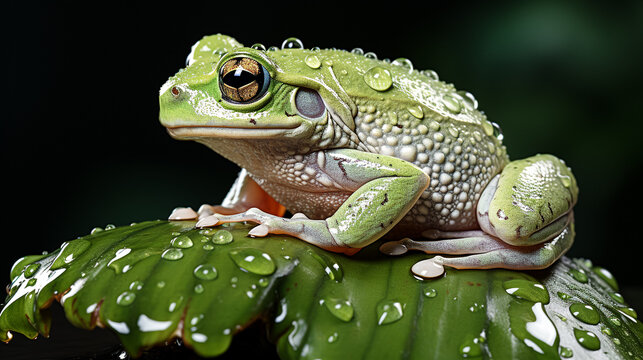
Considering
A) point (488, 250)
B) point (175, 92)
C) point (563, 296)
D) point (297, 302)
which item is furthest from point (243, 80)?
point (563, 296)

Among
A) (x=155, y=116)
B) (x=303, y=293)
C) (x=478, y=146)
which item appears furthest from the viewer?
(x=155, y=116)

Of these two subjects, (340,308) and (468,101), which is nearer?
(340,308)

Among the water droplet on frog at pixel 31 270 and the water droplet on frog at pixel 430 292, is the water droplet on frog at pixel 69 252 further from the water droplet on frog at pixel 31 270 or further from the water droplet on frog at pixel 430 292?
the water droplet on frog at pixel 430 292

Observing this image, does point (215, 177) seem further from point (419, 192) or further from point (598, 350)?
point (598, 350)

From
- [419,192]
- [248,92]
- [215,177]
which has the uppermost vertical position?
[248,92]

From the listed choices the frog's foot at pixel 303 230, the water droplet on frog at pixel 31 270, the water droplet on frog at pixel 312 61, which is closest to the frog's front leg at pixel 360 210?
the frog's foot at pixel 303 230

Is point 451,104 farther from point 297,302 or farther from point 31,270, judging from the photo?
point 31,270

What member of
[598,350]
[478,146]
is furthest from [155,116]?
[598,350]

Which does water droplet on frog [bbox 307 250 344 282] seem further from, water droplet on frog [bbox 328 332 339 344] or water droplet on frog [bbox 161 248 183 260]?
water droplet on frog [bbox 161 248 183 260]
